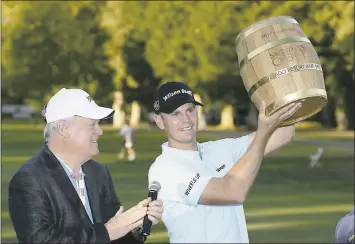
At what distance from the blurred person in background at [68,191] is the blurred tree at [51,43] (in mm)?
73291

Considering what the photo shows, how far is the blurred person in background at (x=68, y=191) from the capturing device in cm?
545

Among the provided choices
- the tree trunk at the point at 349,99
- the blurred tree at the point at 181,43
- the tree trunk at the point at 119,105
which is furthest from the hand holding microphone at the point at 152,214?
the tree trunk at the point at 119,105

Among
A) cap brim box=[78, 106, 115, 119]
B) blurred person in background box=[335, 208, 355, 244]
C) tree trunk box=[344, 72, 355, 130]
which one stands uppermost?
tree trunk box=[344, 72, 355, 130]

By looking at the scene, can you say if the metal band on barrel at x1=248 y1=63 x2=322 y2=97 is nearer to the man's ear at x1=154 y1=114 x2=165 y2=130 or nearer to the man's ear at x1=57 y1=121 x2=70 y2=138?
the man's ear at x1=154 y1=114 x2=165 y2=130

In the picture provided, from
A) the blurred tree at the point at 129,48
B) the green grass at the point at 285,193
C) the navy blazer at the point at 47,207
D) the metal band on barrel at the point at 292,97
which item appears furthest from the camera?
the blurred tree at the point at 129,48

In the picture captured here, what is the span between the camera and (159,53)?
74938 mm

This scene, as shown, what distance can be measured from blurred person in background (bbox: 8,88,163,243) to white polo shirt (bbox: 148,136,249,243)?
1.92ft

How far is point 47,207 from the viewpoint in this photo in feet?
18.1

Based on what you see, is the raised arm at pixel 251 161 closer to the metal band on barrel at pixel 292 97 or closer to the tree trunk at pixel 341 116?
the metal band on barrel at pixel 292 97

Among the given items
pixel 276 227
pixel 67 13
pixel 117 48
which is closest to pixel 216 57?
pixel 67 13

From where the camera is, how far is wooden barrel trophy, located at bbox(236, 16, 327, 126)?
6043 mm

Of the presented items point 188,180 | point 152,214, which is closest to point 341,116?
point 188,180

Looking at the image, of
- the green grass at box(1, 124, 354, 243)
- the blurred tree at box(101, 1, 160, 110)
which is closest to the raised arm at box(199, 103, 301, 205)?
the green grass at box(1, 124, 354, 243)

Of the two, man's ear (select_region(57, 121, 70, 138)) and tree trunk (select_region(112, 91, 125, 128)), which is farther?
tree trunk (select_region(112, 91, 125, 128))
